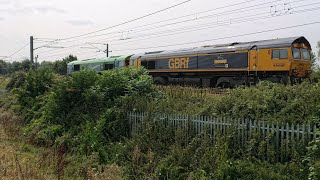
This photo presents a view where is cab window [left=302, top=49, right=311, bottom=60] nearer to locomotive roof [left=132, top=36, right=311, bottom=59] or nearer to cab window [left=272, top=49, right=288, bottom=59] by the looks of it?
locomotive roof [left=132, top=36, right=311, bottom=59]

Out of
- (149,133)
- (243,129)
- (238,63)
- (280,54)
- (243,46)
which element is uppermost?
(243,46)

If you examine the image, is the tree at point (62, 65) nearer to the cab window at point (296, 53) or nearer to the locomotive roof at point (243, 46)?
the locomotive roof at point (243, 46)

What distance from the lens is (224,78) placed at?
958 inches

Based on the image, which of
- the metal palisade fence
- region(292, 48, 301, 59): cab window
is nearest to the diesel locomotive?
region(292, 48, 301, 59): cab window

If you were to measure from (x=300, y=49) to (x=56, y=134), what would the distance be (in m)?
15.4

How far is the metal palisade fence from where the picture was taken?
7.65 meters

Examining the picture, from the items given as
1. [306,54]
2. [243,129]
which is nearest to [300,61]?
[306,54]

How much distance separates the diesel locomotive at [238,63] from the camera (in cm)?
2150

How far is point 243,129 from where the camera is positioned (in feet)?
28.6

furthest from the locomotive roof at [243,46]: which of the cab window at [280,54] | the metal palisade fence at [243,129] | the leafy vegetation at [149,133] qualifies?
the metal palisade fence at [243,129]

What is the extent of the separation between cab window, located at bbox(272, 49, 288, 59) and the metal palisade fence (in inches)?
505

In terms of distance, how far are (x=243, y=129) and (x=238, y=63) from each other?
15.2 metres

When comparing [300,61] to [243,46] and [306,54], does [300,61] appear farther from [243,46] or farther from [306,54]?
[243,46]

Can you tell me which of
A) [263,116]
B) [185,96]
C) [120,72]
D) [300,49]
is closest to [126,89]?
[120,72]
